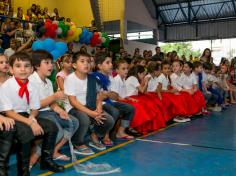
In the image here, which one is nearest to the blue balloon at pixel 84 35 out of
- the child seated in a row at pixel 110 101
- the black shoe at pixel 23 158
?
the child seated in a row at pixel 110 101

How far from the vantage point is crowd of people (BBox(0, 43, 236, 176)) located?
242 centimetres

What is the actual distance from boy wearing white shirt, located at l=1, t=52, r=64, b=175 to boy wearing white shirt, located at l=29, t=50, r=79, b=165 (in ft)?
0.53

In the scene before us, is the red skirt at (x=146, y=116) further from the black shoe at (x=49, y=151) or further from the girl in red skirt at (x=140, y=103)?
the black shoe at (x=49, y=151)

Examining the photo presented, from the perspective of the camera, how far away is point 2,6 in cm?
897

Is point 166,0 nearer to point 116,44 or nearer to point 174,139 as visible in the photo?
point 116,44

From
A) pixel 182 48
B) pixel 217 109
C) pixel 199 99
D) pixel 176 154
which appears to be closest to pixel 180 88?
pixel 199 99

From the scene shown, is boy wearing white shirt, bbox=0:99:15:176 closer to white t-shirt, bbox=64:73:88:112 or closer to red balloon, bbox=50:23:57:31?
white t-shirt, bbox=64:73:88:112

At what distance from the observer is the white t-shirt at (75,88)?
10.7 feet

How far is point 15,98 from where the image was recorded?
2.46 metres

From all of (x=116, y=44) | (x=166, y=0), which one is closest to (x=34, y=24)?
(x=116, y=44)

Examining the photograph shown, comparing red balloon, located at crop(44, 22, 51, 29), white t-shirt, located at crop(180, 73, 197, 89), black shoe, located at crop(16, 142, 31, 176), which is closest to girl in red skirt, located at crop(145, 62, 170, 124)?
white t-shirt, located at crop(180, 73, 197, 89)

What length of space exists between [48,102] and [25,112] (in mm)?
240

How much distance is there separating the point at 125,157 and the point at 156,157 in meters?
0.31

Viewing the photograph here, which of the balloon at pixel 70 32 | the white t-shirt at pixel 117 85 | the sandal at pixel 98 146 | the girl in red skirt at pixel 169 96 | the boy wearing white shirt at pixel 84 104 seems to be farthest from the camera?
the balloon at pixel 70 32
